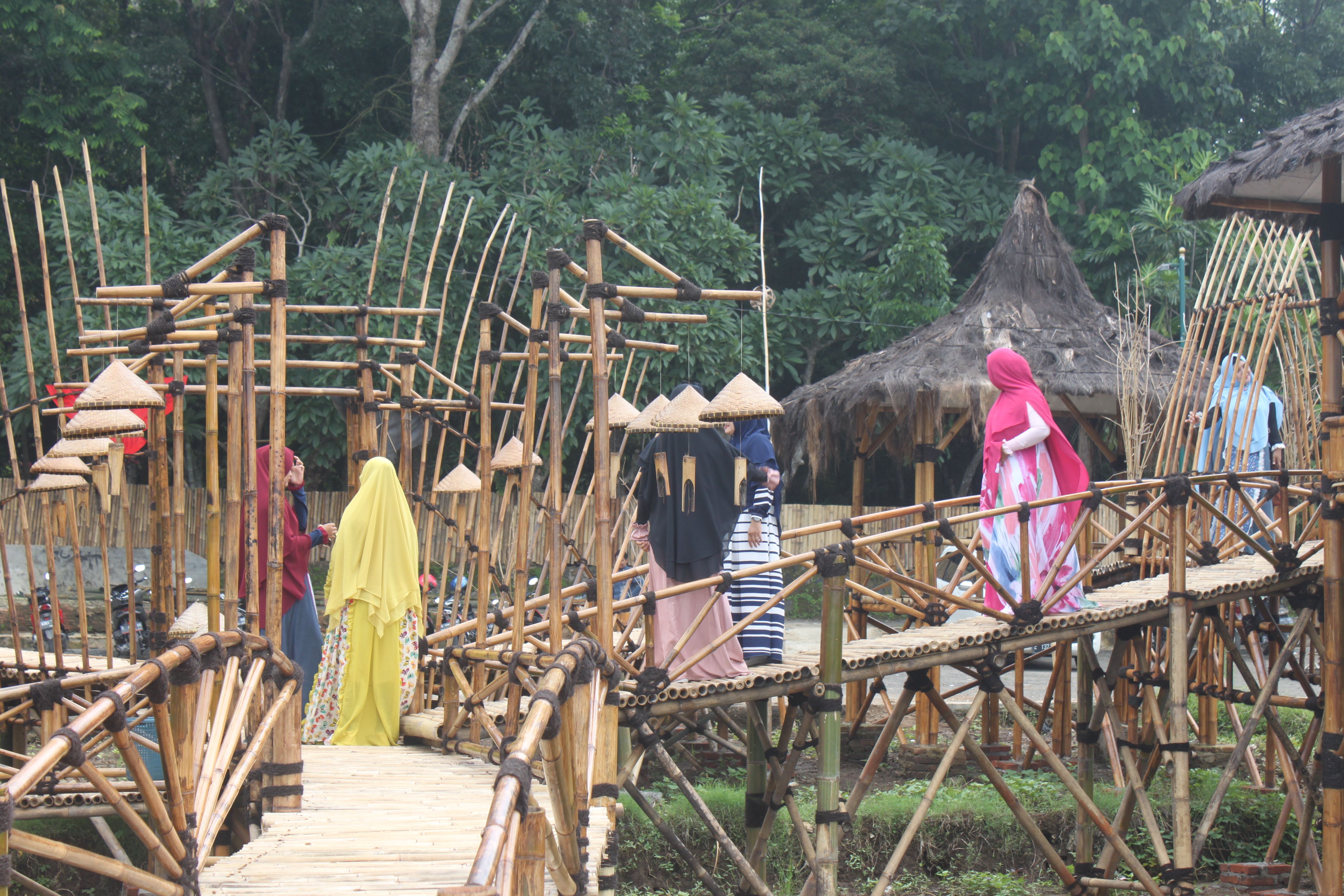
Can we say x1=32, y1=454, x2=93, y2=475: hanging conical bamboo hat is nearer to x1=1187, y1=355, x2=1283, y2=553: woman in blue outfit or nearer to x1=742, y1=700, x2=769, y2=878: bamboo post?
x1=742, y1=700, x2=769, y2=878: bamboo post

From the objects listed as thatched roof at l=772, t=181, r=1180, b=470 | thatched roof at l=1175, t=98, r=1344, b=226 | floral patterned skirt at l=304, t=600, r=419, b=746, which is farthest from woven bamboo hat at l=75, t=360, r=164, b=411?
thatched roof at l=772, t=181, r=1180, b=470

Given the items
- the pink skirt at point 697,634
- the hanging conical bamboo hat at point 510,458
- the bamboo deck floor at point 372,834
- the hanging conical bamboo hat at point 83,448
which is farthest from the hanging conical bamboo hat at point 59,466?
the pink skirt at point 697,634

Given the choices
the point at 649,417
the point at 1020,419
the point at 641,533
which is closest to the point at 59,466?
the point at 641,533

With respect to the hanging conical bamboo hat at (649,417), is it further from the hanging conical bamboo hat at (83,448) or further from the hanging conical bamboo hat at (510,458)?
the hanging conical bamboo hat at (83,448)

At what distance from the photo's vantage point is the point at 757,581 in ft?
18.4

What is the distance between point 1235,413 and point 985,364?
2.87 metres

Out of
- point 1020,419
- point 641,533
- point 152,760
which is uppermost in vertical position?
point 1020,419

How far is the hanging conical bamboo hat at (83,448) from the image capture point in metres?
6.64

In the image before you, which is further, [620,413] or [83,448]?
[83,448]

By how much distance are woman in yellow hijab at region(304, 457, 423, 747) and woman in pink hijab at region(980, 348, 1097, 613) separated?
2.95 meters

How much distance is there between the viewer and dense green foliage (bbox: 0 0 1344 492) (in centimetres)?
1338

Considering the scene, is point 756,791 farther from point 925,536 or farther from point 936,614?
point 925,536

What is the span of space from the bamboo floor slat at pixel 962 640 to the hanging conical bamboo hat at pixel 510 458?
1861 mm

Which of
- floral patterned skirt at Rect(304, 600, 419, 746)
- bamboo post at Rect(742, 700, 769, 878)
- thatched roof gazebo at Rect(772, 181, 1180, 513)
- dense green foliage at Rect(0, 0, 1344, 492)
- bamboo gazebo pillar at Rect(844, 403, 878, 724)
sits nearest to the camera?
bamboo post at Rect(742, 700, 769, 878)
